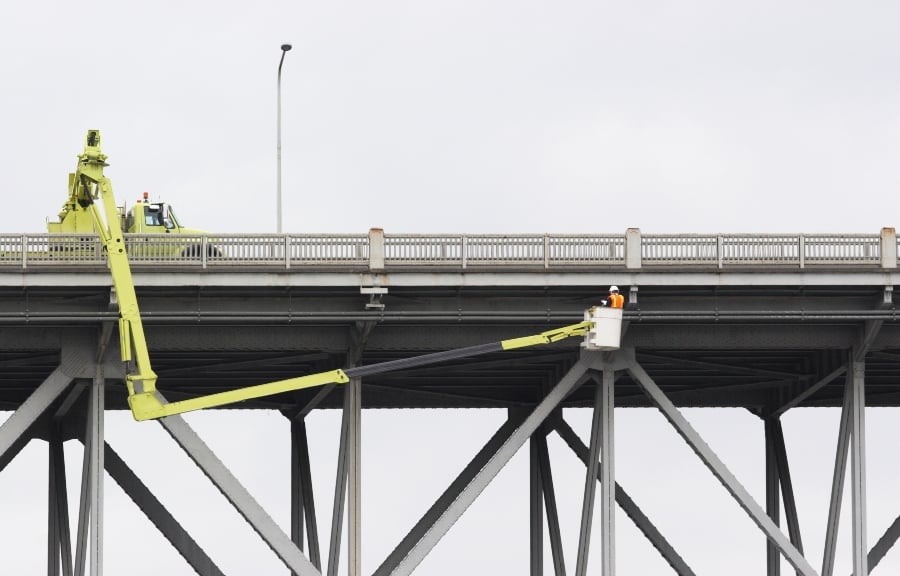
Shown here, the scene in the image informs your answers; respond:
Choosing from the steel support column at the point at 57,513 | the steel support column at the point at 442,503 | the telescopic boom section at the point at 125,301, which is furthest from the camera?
the steel support column at the point at 57,513

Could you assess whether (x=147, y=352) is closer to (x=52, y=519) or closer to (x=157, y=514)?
(x=157, y=514)

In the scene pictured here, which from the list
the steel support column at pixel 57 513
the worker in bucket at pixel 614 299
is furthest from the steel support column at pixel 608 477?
the steel support column at pixel 57 513

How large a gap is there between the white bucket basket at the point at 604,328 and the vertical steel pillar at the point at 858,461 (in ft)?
25.8

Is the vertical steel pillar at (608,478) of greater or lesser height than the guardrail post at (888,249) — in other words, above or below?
below

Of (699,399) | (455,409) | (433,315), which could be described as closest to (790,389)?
(699,399)

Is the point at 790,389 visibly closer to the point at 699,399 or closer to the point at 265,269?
the point at 699,399

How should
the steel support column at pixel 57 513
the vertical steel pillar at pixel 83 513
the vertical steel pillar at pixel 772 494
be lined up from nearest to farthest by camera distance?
the vertical steel pillar at pixel 83 513 < the steel support column at pixel 57 513 < the vertical steel pillar at pixel 772 494

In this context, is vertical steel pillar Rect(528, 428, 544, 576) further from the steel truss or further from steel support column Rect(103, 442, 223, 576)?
steel support column Rect(103, 442, 223, 576)

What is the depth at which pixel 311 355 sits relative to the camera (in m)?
82.6

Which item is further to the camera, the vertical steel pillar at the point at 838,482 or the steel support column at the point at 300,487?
the steel support column at the point at 300,487

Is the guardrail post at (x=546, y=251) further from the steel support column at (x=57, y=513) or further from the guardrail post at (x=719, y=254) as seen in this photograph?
the steel support column at (x=57, y=513)

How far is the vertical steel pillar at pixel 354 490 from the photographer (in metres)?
A: 80.1

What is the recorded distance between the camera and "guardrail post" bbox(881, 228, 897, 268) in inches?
3164

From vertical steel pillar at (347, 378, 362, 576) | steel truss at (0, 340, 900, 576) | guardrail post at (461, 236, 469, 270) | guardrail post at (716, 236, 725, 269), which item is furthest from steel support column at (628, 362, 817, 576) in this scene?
vertical steel pillar at (347, 378, 362, 576)
